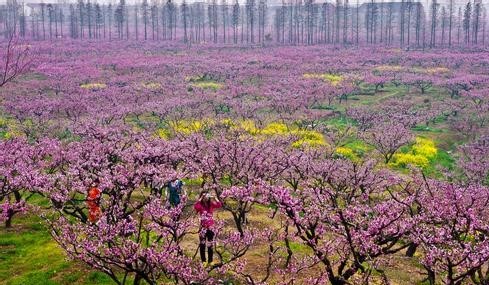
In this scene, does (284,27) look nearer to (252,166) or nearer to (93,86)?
(93,86)

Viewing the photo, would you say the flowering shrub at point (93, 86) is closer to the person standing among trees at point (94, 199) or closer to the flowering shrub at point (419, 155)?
the flowering shrub at point (419, 155)

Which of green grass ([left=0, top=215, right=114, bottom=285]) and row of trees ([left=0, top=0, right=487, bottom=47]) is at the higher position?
row of trees ([left=0, top=0, right=487, bottom=47])

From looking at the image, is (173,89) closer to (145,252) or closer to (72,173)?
(72,173)

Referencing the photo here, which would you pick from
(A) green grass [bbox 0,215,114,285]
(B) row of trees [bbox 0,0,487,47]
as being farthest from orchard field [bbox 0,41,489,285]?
(B) row of trees [bbox 0,0,487,47]

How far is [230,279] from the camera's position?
1428 cm

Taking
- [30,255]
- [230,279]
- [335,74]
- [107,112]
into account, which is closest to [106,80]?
[107,112]

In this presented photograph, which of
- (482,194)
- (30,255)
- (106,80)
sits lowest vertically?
(30,255)

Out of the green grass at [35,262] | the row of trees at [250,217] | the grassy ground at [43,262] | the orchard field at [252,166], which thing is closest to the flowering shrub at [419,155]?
the orchard field at [252,166]

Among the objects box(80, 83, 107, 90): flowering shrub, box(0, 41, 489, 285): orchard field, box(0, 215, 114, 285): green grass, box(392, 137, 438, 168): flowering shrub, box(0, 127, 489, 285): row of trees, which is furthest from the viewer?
box(80, 83, 107, 90): flowering shrub

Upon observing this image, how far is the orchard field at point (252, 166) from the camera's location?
37.4 ft

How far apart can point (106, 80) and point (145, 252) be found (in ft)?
148

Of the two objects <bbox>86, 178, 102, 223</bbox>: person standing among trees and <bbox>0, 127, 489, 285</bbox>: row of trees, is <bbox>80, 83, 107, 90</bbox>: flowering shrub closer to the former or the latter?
<bbox>0, 127, 489, 285</bbox>: row of trees

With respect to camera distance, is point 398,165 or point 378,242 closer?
point 378,242

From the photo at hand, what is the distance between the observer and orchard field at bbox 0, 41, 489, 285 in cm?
1139
